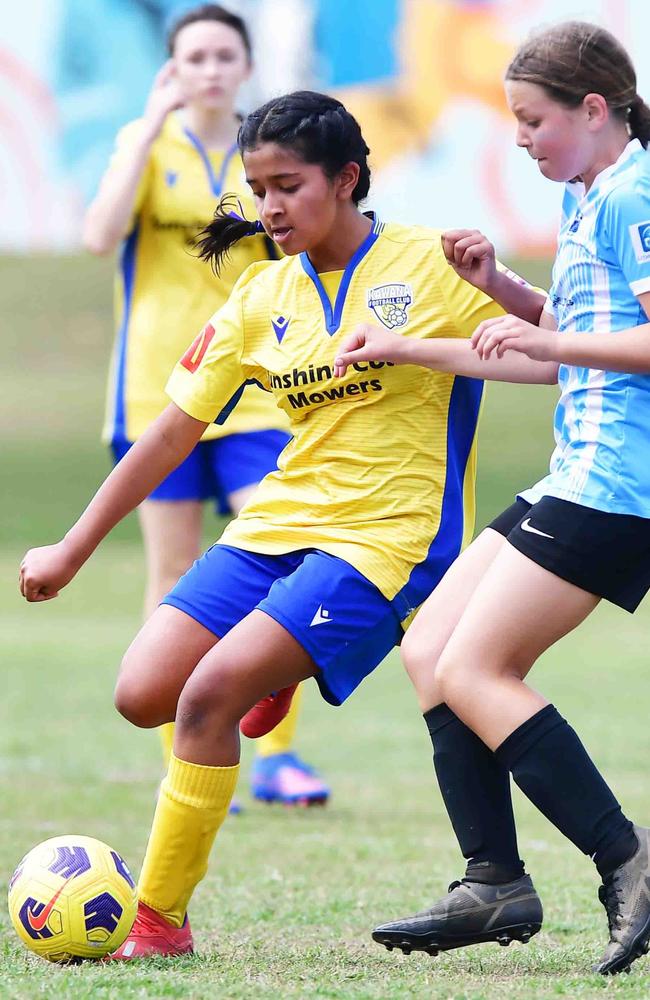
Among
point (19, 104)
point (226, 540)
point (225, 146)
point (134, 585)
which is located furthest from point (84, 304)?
point (226, 540)

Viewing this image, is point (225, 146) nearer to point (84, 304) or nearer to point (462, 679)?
point (462, 679)

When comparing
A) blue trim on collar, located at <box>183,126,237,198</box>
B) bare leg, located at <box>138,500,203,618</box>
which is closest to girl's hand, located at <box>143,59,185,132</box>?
blue trim on collar, located at <box>183,126,237,198</box>

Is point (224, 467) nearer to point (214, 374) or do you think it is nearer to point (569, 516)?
point (214, 374)

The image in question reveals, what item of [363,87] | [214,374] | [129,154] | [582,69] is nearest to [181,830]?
[214,374]

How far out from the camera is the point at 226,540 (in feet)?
12.4

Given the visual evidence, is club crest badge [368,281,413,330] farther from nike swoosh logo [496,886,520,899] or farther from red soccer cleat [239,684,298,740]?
nike swoosh logo [496,886,520,899]

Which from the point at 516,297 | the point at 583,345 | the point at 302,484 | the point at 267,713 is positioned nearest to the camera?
the point at 583,345

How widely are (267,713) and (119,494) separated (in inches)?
25.6

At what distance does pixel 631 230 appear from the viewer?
125 inches

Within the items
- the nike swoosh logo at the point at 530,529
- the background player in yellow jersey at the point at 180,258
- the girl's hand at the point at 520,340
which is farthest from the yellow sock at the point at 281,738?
the girl's hand at the point at 520,340

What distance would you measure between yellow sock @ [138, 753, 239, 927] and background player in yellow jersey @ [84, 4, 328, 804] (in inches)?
87.4

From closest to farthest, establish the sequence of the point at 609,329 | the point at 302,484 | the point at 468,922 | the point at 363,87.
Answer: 1. the point at 609,329
2. the point at 468,922
3. the point at 302,484
4. the point at 363,87

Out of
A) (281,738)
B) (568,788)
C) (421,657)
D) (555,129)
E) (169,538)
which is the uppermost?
(555,129)

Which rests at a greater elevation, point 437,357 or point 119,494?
point 437,357
